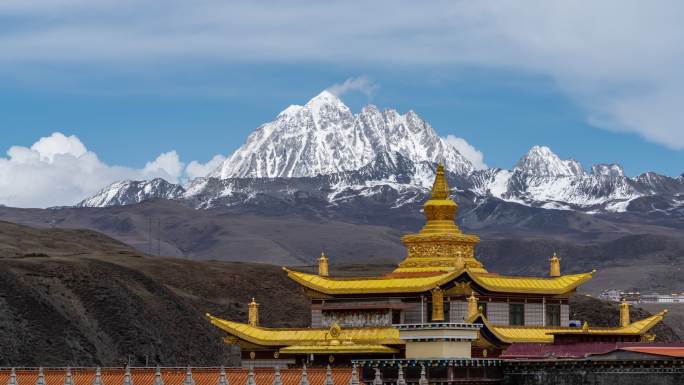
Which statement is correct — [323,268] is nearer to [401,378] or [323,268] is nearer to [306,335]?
[306,335]

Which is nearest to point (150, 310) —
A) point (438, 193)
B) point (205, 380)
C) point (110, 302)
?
point (110, 302)

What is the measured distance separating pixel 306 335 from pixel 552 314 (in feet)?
46.7

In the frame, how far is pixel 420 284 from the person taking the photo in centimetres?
7988

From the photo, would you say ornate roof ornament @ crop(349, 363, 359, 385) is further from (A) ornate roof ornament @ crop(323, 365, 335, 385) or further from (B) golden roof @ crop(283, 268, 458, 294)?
(B) golden roof @ crop(283, 268, 458, 294)

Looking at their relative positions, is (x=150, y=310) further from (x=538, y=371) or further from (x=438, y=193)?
(x=538, y=371)

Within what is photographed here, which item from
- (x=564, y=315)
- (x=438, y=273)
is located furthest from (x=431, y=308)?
(x=564, y=315)

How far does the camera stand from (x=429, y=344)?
6844 centimetres

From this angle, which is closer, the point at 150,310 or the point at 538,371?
the point at 538,371

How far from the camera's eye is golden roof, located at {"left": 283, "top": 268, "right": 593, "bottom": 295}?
3142 inches

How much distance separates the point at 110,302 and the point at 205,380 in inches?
4245

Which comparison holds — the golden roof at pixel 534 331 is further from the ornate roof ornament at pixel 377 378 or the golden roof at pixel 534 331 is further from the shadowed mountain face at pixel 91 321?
the shadowed mountain face at pixel 91 321

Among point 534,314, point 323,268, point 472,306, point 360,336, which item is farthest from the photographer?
point 323,268

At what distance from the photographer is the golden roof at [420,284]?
79.8 meters

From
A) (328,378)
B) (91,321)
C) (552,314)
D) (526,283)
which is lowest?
(328,378)
